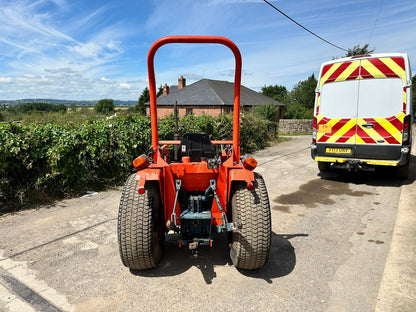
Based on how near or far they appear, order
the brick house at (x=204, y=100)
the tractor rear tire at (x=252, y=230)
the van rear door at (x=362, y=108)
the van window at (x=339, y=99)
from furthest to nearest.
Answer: the brick house at (x=204, y=100) < the van window at (x=339, y=99) < the van rear door at (x=362, y=108) < the tractor rear tire at (x=252, y=230)

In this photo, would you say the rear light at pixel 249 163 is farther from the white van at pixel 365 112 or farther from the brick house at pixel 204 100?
the brick house at pixel 204 100

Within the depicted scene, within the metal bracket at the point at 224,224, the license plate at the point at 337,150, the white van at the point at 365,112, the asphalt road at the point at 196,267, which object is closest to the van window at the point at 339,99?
the white van at the point at 365,112

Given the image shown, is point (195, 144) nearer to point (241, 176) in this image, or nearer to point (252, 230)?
point (241, 176)

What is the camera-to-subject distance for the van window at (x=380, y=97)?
6.28 m

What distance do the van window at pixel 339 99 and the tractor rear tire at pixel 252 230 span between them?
478 centimetres

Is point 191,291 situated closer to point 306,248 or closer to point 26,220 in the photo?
point 306,248

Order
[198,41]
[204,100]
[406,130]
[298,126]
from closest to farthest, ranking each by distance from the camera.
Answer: [198,41] → [406,130] → [298,126] → [204,100]

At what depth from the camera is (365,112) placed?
259 inches

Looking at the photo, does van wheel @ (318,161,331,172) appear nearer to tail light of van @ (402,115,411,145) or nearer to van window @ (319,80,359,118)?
van window @ (319,80,359,118)

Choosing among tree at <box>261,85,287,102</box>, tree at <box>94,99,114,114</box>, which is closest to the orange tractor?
tree at <box>94,99,114,114</box>

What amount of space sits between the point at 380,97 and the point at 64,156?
22.5 ft

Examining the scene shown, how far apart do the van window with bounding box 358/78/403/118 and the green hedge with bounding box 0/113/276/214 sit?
5.30m

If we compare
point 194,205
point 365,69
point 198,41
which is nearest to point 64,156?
point 194,205

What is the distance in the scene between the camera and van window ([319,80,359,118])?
6698 mm
